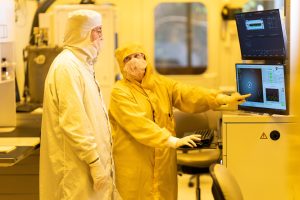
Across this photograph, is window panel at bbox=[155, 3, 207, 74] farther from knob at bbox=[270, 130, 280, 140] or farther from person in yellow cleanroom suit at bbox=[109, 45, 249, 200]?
knob at bbox=[270, 130, 280, 140]

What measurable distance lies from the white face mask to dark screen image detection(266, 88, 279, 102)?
0.75 m

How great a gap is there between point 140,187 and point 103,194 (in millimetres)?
452

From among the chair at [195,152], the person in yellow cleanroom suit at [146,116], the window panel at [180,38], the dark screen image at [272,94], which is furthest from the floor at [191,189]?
the dark screen image at [272,94]

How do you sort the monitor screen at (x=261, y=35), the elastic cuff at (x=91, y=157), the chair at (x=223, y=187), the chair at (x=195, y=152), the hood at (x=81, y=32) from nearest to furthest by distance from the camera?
the chair at (x=223, y=187) < the elastic cuff at (x=91, y=157) < the hood at (x=81, y=32) < the monitor screen at (x=261, y=35) < the chair at (x=195, y=152)

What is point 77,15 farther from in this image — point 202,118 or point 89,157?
point 202,118

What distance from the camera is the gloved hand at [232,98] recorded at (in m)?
2.88

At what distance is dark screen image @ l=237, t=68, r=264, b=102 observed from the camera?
2.81 m

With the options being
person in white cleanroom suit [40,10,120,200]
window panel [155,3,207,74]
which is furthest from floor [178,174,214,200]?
person in white cleanroom suit [40,10,120,200]

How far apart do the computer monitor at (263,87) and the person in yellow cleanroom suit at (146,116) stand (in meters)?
0.12

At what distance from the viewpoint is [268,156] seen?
2826mm

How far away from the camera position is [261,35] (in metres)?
2.78

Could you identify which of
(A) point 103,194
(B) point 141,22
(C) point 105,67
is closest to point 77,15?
(A) point 103,194

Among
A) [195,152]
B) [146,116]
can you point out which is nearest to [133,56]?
[146,116]

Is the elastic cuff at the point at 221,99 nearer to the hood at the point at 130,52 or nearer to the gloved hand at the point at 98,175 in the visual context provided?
the hood at the point at 130,52
